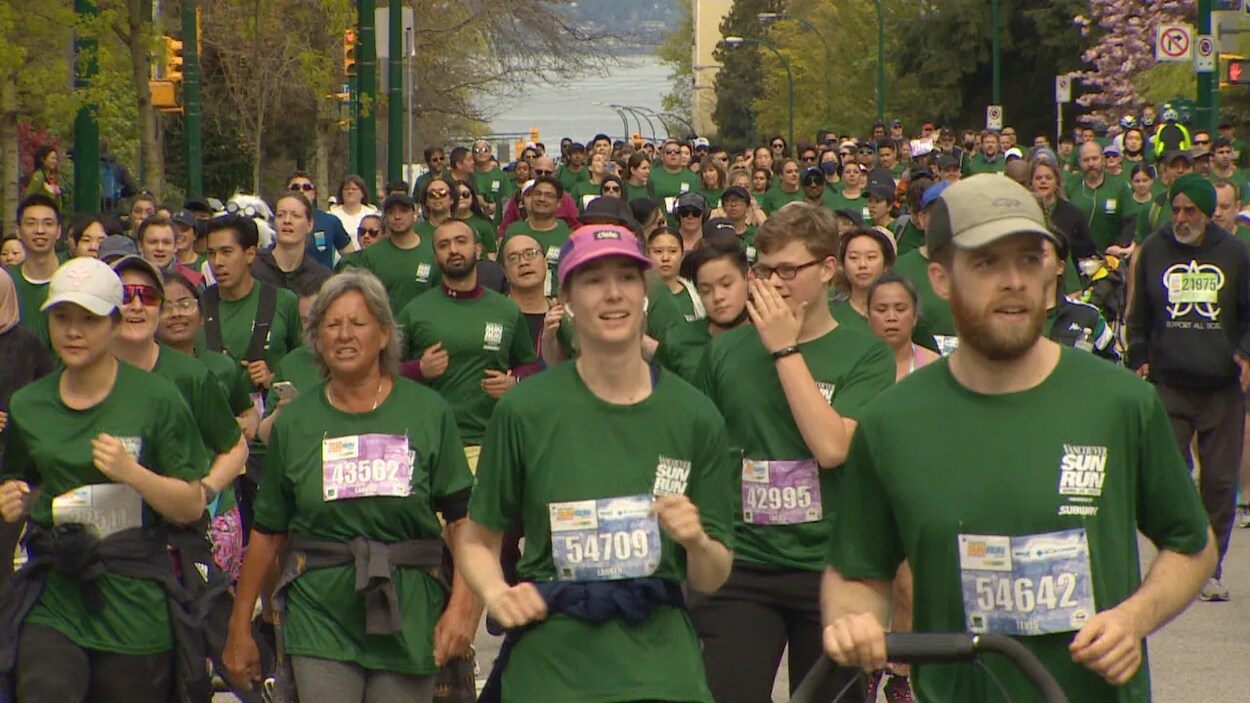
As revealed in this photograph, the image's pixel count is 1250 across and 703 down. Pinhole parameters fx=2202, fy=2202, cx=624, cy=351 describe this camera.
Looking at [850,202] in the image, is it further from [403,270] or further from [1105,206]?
[403,270]

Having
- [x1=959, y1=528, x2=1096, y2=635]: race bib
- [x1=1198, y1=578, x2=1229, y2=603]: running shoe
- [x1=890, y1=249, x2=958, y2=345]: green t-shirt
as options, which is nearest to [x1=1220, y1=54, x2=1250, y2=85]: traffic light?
[x1=1198, y1=578, x2=1229, y2=603]: running shoe

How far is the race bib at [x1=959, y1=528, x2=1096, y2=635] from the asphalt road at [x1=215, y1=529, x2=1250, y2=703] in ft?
16.6

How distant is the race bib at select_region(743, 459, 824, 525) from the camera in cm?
652

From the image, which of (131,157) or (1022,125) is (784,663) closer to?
(131,157)

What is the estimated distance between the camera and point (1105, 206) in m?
22.9

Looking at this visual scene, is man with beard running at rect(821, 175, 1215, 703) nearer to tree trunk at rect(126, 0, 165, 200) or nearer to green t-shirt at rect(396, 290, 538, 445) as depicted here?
green t-shirt at rect(396, 290, 538, 445)

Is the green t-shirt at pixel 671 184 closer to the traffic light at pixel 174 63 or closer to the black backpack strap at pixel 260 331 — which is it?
the traffic light at pixel 174 63

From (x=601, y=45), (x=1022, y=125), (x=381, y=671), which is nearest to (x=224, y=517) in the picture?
(x=381, y=671)

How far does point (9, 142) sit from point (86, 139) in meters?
1.38

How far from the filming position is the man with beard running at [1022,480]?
12.8 ft

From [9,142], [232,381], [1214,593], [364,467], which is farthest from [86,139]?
[364,467]

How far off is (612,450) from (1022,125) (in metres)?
65.3

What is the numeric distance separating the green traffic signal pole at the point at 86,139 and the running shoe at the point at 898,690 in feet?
53.7

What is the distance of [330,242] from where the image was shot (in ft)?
59.6
